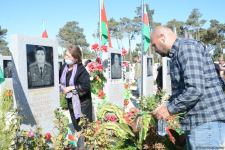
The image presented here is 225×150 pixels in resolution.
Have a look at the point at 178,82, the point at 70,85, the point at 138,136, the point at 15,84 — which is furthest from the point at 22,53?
the point at 178,82

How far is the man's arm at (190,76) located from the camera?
270cm

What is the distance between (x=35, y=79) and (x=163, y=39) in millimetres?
3242

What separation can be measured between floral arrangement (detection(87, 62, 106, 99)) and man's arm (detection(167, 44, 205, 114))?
592 centimetres

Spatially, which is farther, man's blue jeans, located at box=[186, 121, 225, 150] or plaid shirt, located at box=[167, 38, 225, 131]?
man's blue jeans, located at box=[186, 121, 225, 150]

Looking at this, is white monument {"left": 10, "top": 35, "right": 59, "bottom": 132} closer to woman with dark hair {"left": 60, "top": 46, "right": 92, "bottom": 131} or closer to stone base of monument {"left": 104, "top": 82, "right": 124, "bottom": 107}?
woman with dark hair {"left": 60, "top": 46, "right": 92, "bottom": 131}

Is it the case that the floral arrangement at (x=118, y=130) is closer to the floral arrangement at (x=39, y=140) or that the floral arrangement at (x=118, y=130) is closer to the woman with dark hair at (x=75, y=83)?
the floral arrangement at (x=39, y=140)

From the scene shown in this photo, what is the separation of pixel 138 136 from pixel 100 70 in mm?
4671

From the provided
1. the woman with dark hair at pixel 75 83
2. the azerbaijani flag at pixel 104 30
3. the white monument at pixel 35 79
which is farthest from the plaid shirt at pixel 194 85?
the azerbaijani flag at pixel 104 30

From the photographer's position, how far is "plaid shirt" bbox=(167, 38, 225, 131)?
271 cm

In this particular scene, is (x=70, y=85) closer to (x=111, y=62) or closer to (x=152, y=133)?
(x=152, y=133)

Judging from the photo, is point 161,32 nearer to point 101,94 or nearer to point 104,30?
point 101,94

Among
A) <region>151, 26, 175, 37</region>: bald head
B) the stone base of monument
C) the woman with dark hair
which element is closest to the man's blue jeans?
<region>151, 26, 175, 37</region>: bald head

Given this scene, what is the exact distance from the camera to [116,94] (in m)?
10.3

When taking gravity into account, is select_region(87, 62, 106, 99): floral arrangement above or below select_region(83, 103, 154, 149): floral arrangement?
above
